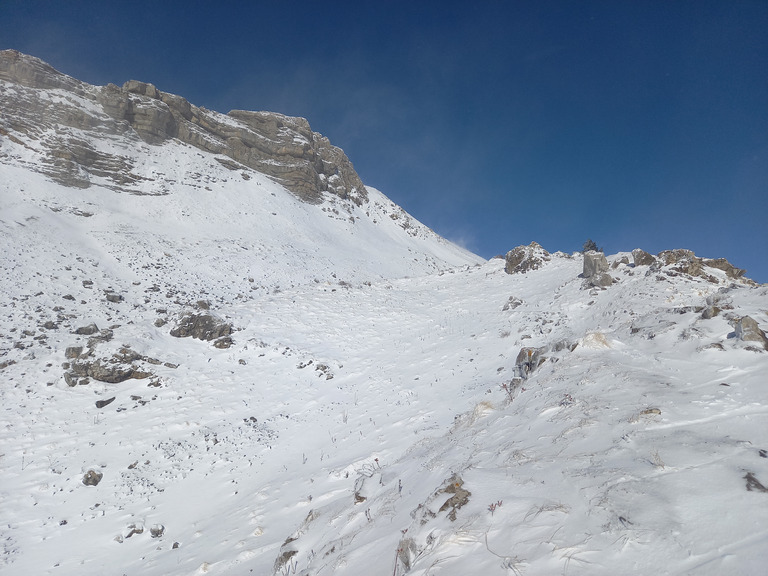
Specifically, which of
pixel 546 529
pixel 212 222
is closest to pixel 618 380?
pixel 546 529

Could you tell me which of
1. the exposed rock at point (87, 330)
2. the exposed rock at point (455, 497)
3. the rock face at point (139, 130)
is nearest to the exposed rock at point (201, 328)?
the exposed rock at point (87, 330)

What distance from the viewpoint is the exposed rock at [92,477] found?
10.4 metres

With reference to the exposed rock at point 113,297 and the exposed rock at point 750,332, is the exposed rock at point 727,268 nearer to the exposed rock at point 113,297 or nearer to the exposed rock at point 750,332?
the exposed rock at point 750,332

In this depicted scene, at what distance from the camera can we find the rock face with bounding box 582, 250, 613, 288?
717 inches

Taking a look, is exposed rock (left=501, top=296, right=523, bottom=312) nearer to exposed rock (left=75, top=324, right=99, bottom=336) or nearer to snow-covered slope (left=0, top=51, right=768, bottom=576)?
snow-covered slope (left=0, top=51, right=768, bottom=576)

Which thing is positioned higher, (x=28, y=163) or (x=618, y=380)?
(x=28, y=163)

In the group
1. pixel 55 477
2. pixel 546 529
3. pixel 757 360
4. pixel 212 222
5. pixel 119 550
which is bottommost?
pixel 119 550

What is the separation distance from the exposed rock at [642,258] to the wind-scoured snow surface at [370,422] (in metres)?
0.59

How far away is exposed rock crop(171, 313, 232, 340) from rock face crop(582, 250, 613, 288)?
706 inches

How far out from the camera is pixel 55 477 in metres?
10.5

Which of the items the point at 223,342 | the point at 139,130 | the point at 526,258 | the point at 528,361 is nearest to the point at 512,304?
the point at 526,258

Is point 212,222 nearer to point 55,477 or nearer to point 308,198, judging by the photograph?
point 308,198

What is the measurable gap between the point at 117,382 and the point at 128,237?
17713mm

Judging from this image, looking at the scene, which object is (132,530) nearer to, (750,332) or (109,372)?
(109,372)
